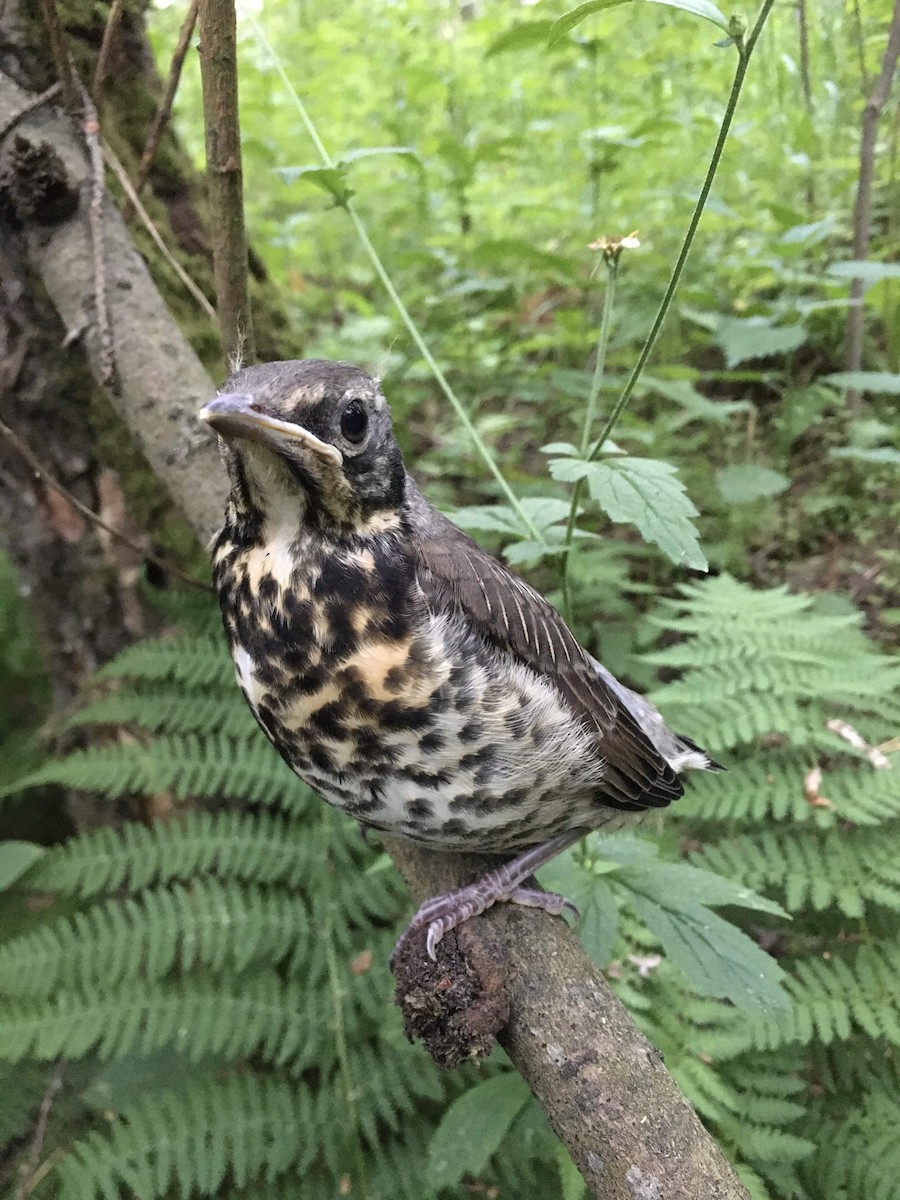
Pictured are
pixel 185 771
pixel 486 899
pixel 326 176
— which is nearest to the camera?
pixel 486 899

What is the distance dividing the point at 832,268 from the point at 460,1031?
2.45 meters

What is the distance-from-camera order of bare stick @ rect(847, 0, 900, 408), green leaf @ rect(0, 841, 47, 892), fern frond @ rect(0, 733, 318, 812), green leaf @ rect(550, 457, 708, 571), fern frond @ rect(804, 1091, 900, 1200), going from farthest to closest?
bare stick @ rect(847, 0, 900, 408) → fern frond @ rect(0, 733, 318, 812) → green leaf @ rect(0, 841, 47, 892) → fern frond @ rect(804, 1091, 900, 1200) → green leaf @ rect(550, 457, 708, 571)

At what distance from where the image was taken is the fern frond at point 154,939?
7.30 ft

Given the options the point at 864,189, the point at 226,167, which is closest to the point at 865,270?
the point at 864,189

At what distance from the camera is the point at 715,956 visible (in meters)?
1.55

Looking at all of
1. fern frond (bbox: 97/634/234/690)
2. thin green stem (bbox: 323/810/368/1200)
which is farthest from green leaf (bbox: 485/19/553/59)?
thin green stem (bbox: 323/810/368/1200)

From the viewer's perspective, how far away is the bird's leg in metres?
1.64

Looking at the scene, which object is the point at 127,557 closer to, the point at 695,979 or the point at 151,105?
the point at 151,105

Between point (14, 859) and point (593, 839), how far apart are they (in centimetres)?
151

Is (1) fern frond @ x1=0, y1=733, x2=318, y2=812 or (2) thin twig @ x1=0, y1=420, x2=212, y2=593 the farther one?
(1) fern frond @ x1=0, y1=733, x2=318, y2=812

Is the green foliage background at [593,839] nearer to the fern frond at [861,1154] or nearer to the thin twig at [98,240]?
the fern frond at [861,1154]

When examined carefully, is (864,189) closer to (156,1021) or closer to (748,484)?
(748,484)

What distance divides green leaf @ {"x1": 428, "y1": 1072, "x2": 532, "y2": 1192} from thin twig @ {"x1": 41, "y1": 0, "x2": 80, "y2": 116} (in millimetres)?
2614

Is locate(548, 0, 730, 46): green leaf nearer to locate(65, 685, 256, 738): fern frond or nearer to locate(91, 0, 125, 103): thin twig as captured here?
locate(91, 0, 125, 103): thin twig
